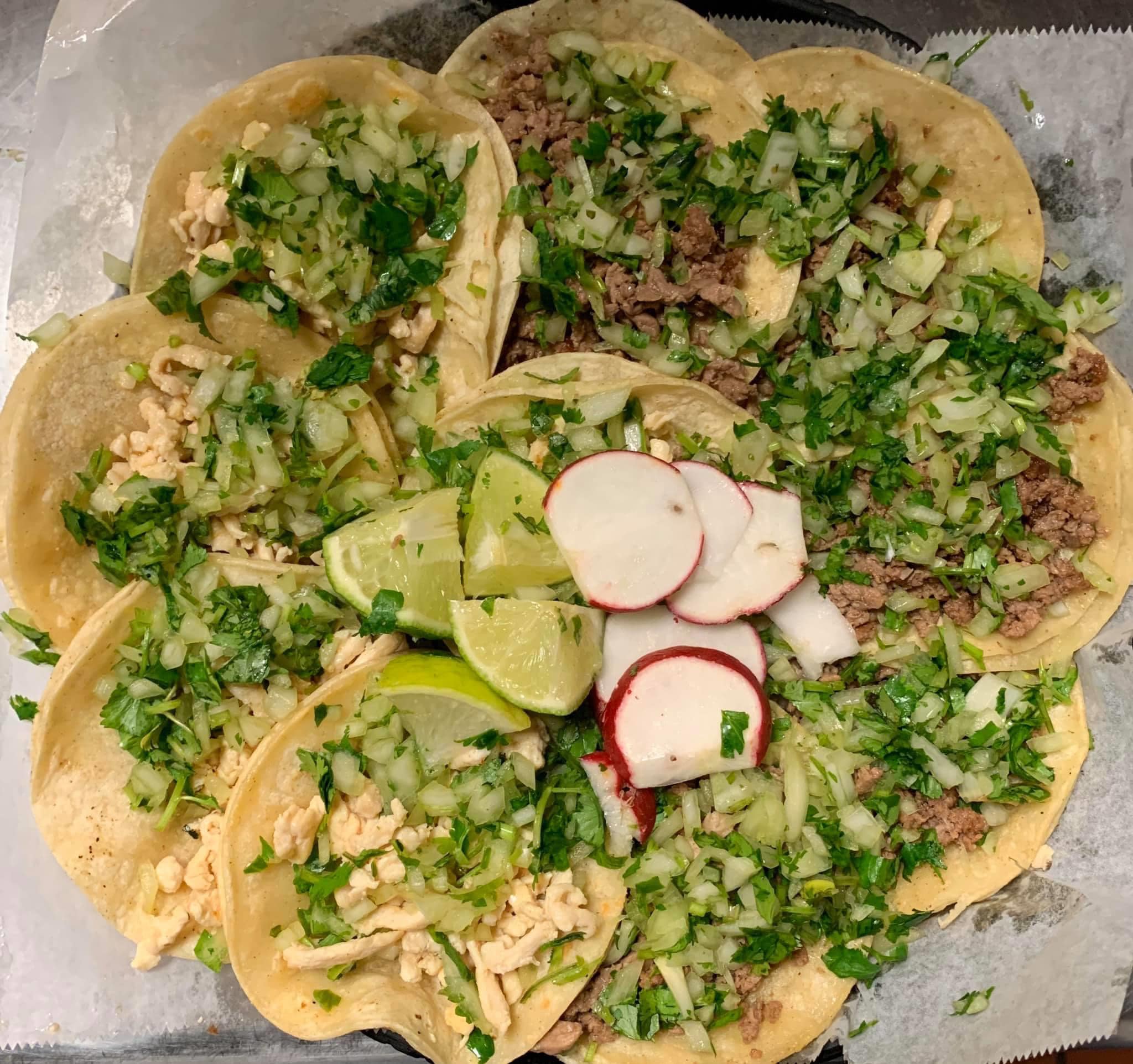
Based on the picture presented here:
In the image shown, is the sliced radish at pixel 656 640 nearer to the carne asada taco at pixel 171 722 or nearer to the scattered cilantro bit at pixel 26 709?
the carne asada taco at pixel 171 722

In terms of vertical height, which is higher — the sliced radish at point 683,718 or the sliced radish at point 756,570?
the sliced radish at point 756,570

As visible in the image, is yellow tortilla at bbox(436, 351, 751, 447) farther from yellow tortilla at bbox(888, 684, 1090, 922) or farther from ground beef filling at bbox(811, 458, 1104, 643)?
yellow tortilla at bbox(888, 684, 1090, 922)

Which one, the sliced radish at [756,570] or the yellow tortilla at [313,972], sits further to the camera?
the sliced radish at [756,570]

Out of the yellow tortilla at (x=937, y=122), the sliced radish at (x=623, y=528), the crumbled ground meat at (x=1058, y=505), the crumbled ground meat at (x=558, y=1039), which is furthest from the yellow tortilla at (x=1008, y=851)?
the yellow tortilla at (x=937, y=122)

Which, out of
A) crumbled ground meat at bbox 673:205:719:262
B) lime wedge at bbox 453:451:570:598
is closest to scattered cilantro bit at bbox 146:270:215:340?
lime wedge at bbox 453:451:570:598

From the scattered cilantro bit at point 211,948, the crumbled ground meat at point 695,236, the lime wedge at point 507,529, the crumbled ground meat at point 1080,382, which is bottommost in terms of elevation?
the crumbled ground meat at point 1080,382

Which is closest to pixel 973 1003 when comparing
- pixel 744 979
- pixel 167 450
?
pixel 744 979
